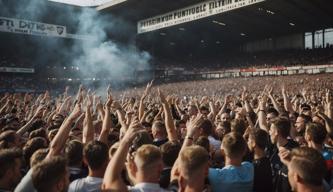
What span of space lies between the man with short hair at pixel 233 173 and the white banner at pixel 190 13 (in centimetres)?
2333

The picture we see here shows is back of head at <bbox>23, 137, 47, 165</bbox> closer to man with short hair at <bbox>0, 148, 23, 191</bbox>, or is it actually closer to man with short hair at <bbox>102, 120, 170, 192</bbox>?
man with short hair at <bbox>0, 148, 23, 191</bbox>

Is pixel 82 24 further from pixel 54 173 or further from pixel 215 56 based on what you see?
pixel 54 173

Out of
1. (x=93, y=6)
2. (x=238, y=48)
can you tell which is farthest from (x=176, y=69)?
(x=93, y=6)

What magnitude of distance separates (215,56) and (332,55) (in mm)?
15740

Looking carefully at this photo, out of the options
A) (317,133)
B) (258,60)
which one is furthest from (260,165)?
(258,60)

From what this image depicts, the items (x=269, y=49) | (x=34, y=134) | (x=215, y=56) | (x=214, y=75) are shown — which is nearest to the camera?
(x=34, y=134)

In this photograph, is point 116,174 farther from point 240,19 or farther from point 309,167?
point 240,19

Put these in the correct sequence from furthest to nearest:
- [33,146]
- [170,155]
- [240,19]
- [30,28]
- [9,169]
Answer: [30,28] → [240,19] → [33,146] → [170,155] → [9,169]

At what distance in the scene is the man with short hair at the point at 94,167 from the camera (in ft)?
9.00

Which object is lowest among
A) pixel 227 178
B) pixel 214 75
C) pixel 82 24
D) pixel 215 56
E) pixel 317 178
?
pixel 227 178

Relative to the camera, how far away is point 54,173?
2.41 m

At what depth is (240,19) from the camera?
32.3 m

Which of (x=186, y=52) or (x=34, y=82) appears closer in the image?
(x=34, y=82)

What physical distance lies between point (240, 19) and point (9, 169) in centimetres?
3180
